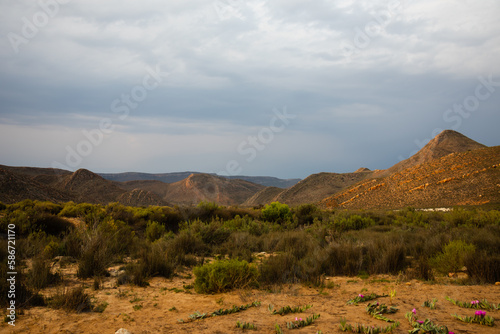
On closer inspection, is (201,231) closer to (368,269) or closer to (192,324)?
(368,269)

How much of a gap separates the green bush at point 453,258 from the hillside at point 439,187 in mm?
26441

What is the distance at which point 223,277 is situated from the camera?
640 centimetres

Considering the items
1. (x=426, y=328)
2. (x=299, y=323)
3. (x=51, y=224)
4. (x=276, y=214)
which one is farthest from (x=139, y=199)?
(x=426, y=328)

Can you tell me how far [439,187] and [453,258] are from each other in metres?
32.4

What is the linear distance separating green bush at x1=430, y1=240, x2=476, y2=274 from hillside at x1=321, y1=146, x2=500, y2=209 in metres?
26.4

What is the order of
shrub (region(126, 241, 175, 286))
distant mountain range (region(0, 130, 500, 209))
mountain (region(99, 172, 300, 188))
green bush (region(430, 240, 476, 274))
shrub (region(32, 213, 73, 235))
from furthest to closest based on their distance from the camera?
1. mountain (region(99, 172, 300, 188))
2. distant mountain range (region(0, 130, 500, 209))
3. shrub (region(32, 213, 73, 235))
4. green bush (region(430, 240, 476, 274))
5. shrub (region(126, 241, 175, 286))

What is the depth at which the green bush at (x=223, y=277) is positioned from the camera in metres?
6.38

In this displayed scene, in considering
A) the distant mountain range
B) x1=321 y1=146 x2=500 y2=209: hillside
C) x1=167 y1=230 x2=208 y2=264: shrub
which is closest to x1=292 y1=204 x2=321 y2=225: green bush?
the distant mountain range

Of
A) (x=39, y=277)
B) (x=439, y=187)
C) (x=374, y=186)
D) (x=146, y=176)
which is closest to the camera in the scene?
(x=39, y=277)

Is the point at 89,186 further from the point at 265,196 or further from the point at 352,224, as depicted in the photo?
the point at 352,224

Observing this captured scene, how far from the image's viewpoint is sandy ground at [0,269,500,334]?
4402 mm

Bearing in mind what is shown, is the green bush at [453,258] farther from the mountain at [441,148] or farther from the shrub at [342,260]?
the mountain at [441,148]

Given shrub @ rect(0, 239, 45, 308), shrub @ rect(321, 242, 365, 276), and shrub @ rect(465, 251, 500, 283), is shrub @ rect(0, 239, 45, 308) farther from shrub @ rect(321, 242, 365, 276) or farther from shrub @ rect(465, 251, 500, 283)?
shrub @ rect(465, 251, 500, 283)

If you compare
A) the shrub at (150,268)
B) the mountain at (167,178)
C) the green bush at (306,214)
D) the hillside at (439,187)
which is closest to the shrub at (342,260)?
the shrub at (150,268)
